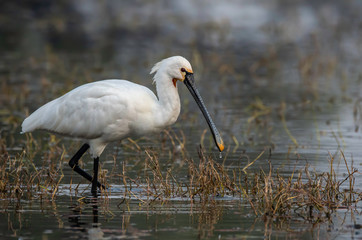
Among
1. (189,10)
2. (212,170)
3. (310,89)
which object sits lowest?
(212,170)

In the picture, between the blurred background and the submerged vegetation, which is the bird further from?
the blurred background

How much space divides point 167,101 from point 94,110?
2.97 ft

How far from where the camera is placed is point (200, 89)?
1880 cm

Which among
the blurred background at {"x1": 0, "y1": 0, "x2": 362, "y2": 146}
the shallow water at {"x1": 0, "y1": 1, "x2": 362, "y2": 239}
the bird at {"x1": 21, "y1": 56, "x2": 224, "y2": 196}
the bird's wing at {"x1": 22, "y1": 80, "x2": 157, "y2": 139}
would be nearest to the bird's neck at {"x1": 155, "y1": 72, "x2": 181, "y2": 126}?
the bird at {"x1": 21, "y1": 56, "x2": 224, "y2": 196}

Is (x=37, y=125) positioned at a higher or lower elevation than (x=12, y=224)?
higher

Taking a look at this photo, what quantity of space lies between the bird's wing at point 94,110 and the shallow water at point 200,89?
26.3 inches

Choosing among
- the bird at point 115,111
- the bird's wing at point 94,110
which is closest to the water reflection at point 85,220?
the bird at point 115,111

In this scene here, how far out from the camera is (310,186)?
8.12 meters

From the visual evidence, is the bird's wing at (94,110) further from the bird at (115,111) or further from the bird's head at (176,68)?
the bird's head at (176,68)

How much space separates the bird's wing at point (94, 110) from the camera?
942cm

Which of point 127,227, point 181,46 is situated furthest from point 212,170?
point 181,46

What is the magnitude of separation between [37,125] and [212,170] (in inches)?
97.4

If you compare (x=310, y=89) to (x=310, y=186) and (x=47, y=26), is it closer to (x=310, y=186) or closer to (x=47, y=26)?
Answer: (x=310, y=186)

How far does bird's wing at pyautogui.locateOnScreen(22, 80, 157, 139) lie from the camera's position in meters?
9.42
